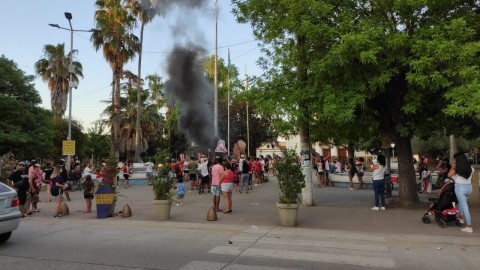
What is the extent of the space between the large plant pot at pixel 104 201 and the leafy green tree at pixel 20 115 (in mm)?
14874

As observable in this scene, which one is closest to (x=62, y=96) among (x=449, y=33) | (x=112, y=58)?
(x=112, y=58)

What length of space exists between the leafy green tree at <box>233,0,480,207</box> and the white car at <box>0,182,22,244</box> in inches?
265

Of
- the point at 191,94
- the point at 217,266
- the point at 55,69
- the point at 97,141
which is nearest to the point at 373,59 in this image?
the point at 217,266

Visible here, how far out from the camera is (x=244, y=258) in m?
6.71

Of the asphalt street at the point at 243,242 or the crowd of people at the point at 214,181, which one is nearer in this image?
the asphalt street at the point at 243,242

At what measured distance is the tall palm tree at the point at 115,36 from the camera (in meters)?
31.2

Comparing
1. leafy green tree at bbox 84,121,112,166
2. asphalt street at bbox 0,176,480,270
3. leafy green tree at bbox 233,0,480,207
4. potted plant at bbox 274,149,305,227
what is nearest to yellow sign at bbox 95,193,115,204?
asphalt street at bbox 0,176,480,270

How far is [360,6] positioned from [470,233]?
20.8ft

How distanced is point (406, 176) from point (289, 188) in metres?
4.95

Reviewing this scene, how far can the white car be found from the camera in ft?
24.7

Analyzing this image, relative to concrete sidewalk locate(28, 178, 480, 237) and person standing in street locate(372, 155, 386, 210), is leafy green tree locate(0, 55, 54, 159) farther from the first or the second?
person standing in street locate(372, 155, 386, 210)

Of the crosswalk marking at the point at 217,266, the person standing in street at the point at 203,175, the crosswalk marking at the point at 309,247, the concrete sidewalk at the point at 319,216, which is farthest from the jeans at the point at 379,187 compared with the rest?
the person standing in street at the point at 203,175

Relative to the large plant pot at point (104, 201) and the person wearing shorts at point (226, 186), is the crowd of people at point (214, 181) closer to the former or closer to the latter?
the person wearing shorts at point (226, 186)

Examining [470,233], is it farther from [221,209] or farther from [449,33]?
[221,209]
